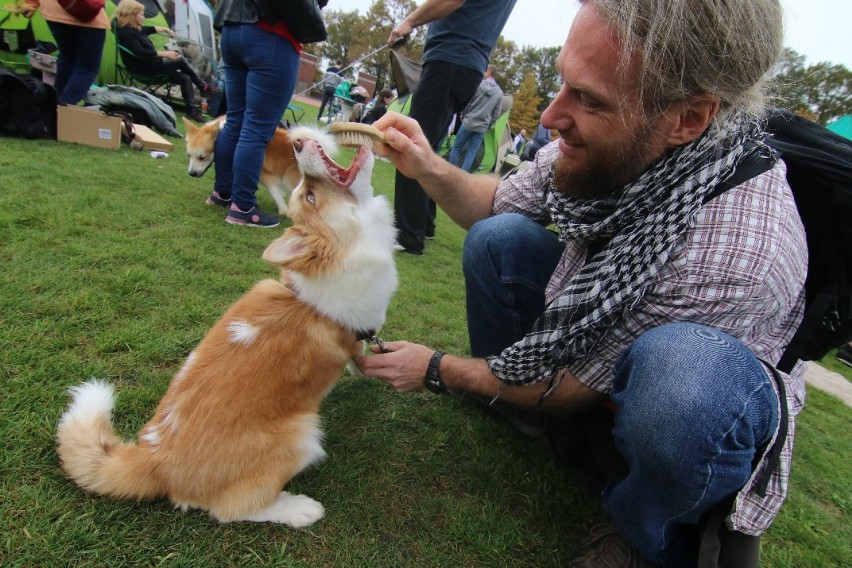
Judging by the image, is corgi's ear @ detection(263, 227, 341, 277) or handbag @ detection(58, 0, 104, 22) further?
handbag @ detection(58, 0, 104, 22)

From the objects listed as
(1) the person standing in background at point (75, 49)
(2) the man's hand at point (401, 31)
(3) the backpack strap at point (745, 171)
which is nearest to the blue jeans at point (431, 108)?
(2) the man's hand at point (401, 31)

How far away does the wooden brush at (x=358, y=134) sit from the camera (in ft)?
6.35

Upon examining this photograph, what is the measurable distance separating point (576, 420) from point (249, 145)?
344 centimetres

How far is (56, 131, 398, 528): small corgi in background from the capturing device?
142 centimetres

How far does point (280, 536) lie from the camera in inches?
58.7

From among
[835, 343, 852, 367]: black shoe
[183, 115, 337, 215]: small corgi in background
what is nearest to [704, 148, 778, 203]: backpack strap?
[183, 115, 337, 215]: small corgi in background

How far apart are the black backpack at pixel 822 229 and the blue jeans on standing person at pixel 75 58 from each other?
21.8 ft

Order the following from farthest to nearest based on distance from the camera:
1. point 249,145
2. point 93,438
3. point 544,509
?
point 249,145 < point 544,509 < point 93,438

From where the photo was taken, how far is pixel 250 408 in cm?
148

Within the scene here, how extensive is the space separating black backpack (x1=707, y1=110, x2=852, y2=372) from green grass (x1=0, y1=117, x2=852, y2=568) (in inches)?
38.4

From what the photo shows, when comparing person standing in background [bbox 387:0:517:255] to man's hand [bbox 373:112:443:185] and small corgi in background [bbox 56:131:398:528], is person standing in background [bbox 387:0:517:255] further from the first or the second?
small corgi in background [bbox 56:131:398:528]

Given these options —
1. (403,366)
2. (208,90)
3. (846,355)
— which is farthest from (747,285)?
(208,90)

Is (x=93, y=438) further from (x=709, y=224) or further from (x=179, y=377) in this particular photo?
(x=709, y=224)

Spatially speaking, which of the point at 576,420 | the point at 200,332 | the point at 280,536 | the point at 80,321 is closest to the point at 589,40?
the point at 576,420
